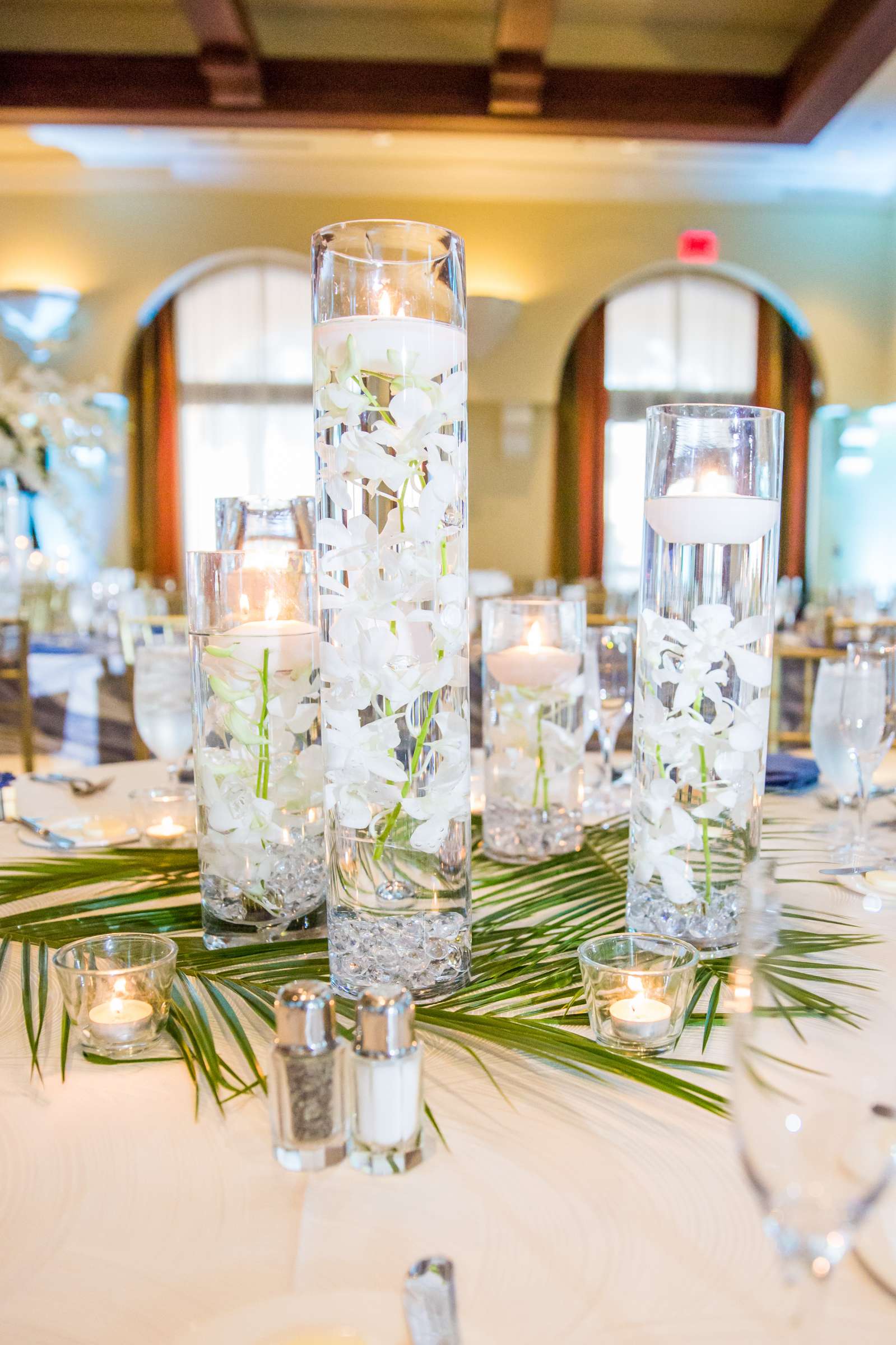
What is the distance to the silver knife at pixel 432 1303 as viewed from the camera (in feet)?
1.46

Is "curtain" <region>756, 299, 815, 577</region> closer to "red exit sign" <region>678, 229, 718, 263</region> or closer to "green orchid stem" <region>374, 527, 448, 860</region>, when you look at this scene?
"red exit sign" <region>678, 229, 718, 263</region>

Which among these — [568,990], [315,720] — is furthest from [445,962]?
[315,720]

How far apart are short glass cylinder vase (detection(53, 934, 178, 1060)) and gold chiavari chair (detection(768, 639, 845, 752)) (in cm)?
207

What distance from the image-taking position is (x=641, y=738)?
0.89 meters

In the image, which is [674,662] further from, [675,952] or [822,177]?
[822,177]

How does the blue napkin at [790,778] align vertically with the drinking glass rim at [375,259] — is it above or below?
below

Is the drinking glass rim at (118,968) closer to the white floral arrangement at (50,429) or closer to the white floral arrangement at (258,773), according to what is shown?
the white floral arrangement at (258,773)

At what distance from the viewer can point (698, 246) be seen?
22.4ft

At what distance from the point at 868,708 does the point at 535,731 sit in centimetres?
36

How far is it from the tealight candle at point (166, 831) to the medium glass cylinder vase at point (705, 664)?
56 cm

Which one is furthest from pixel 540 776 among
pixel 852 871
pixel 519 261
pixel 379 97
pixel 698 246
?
pixel 698 246

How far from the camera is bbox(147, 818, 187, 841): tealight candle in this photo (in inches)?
46.5

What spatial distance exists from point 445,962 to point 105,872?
17.7 inches

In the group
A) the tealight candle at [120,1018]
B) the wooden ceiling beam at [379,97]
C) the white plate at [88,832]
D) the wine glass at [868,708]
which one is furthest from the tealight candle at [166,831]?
the wooden ceiling beam at [379,97]
